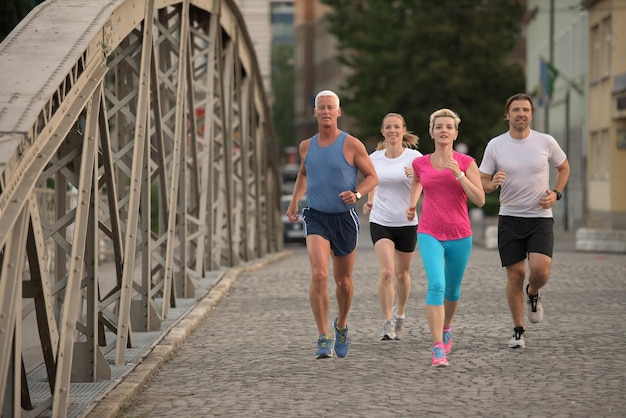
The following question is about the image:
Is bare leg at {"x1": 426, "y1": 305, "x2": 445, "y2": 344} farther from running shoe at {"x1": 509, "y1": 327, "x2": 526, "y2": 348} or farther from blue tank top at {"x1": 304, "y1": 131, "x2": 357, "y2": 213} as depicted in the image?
running shoe at {"x1": 509, "y1": 327, "x2": 526, "y2": 348}

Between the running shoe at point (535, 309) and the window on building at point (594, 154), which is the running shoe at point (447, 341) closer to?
the running shoe at point (535, 309)

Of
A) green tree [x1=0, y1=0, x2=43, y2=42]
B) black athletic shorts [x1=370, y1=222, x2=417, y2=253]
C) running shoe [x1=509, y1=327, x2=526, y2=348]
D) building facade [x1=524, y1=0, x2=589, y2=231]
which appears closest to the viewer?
running shoe [x1=509, y1=327, x2=526, y2=348]

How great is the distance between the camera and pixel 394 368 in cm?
1080

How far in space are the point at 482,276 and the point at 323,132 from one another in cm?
984

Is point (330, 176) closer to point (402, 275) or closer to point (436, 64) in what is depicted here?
point (402, 275)

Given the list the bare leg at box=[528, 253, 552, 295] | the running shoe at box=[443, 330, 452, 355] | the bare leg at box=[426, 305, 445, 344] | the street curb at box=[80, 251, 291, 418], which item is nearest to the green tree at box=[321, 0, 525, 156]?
the street curb at box=[80, 251, 291, 418]

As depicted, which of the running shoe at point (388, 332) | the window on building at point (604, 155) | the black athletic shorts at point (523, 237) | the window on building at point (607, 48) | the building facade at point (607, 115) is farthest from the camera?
the window on building at point (604, 155)

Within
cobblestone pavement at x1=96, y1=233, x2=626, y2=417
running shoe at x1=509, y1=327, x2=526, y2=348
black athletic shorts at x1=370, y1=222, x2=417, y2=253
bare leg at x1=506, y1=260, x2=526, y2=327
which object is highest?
black athletic shorts at x1=370, y1=222, x2=417, y2=253

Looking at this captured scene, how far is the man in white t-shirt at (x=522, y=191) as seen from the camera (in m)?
11.9

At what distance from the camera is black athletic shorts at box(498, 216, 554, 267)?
12016 millimetres

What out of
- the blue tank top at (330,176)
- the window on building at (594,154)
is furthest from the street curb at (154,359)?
the window on building at (594,154)

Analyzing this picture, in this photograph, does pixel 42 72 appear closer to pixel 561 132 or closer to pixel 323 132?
pixel 323 132

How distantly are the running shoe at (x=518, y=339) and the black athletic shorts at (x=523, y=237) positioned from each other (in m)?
0.52

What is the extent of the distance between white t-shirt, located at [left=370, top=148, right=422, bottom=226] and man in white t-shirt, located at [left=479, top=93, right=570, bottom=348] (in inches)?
43.4
